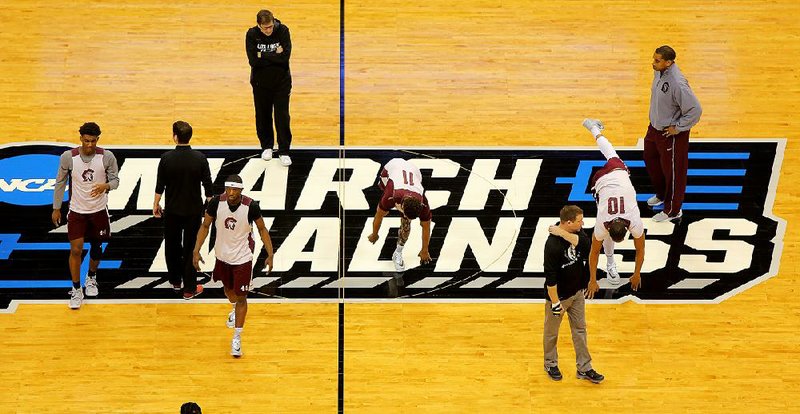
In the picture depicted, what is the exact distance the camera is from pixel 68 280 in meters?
12.2

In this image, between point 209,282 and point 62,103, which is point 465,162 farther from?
point 62,103

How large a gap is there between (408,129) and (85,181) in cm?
391

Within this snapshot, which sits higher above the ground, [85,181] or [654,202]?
[85,181]

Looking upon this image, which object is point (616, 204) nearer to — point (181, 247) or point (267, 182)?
point (267, 182)

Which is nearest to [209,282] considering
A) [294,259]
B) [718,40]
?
[294,259]

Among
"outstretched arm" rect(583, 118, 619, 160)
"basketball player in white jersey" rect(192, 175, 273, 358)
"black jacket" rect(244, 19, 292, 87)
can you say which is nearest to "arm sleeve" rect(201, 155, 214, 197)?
"basketball player in white jersey" rect(192, 175, 273, 358)

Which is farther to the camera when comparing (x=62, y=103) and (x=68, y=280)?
(x=62, y=103)

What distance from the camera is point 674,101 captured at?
40.2 feet

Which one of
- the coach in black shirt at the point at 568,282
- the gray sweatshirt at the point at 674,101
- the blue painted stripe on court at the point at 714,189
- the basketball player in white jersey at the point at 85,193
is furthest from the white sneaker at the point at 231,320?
the blue painted stripe on court at the point at 714,189

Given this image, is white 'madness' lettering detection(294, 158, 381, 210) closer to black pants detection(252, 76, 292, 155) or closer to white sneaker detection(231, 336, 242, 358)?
black pants detection(252, 76, 292, 155)

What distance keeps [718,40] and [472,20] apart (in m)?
2.95

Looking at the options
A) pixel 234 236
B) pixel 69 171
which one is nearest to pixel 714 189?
pixel 234 236

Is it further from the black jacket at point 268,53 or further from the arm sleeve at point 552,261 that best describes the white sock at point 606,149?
the black jacket at point 268,53

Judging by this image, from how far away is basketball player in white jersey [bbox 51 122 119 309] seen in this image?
11.4 meters
